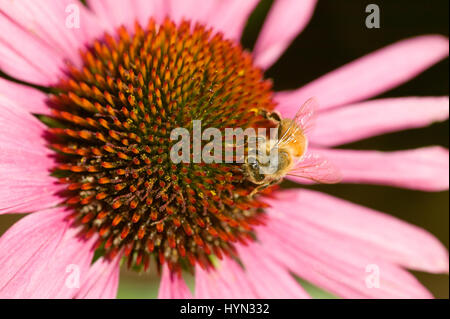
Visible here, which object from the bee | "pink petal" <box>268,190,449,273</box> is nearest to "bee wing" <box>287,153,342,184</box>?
the bee

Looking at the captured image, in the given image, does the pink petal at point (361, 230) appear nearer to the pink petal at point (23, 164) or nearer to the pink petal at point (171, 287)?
the pink petal at point (171, 287)

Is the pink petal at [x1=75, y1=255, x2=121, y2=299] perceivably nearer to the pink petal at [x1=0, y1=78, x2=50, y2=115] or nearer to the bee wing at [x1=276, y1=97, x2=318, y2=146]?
the pink petal at [x1=0, y1=78, x2=50, y2=115]

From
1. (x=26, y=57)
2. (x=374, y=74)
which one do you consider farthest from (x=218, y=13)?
(x=26, y=57)

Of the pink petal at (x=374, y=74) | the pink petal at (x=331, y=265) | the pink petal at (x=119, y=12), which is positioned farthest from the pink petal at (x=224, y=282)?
the pink petal at (x=119, y=12)

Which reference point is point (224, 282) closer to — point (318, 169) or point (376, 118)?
point (318, 169)

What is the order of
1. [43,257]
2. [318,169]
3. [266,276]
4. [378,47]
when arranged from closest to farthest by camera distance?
[43,257] → [318,169] → [266,276] → [378,47]

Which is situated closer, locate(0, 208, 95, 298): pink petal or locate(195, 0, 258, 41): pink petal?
locate(0, 208, 95, 298): pink petal
